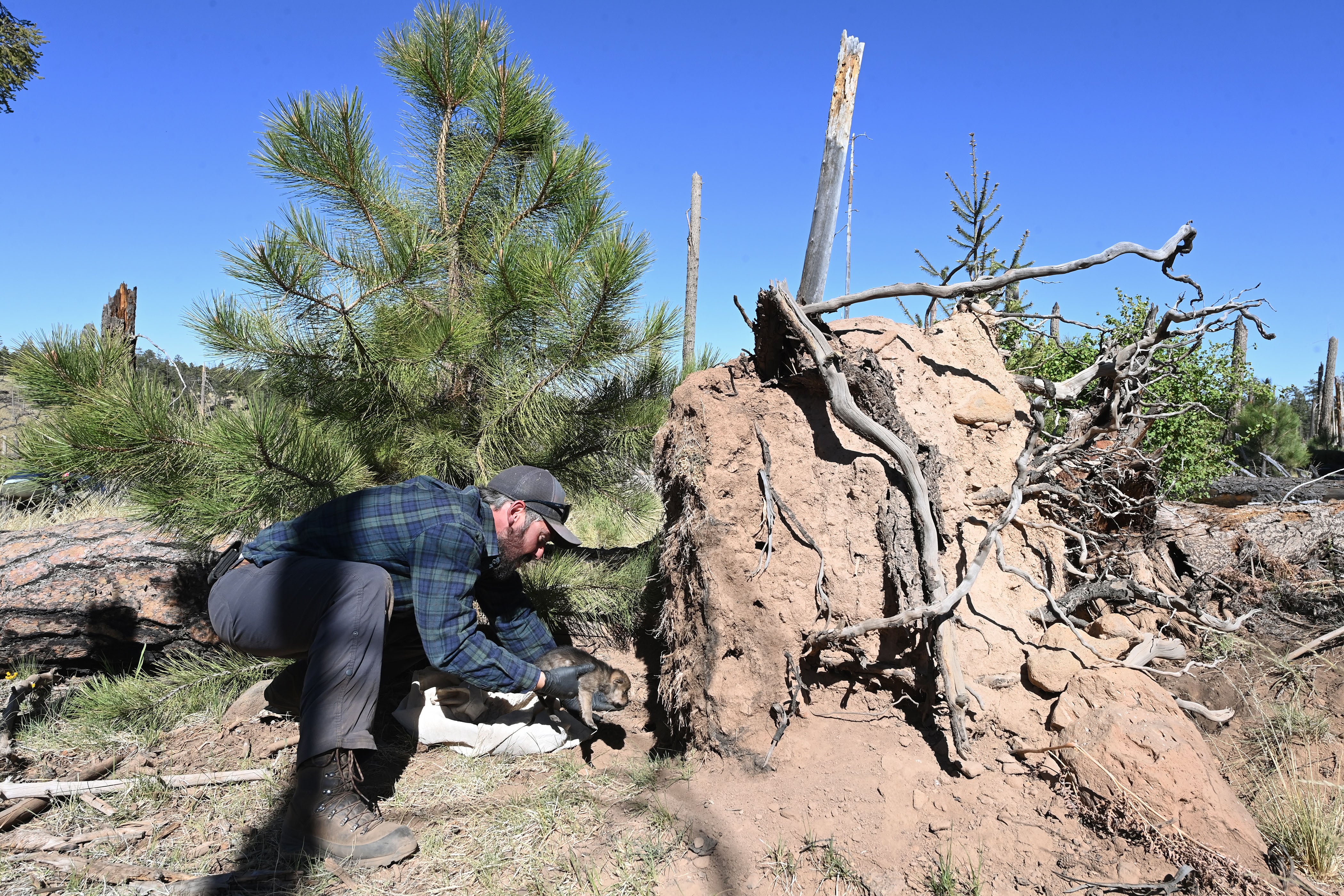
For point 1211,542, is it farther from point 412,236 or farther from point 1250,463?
point 1250,463

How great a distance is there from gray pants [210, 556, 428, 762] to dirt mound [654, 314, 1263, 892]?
1.19 metres

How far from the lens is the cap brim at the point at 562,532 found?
3025 millimetres

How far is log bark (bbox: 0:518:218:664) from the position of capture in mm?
3967

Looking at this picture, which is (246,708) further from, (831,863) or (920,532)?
(920,532)

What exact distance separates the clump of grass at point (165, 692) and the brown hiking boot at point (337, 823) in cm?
127

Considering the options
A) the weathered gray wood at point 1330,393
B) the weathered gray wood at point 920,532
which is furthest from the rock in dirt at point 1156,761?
the weathered gray wood at point 1330,393

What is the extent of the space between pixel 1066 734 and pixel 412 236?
3.61m

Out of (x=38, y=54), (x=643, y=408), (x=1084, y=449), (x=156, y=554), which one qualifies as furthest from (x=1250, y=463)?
(x=38, y=54)

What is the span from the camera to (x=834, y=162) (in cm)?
454

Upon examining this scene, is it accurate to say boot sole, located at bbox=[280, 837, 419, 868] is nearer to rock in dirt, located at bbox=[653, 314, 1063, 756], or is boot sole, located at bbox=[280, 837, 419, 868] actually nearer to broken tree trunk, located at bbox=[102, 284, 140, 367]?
rock in dirt, located at bbox=[653, 314, 1063, 756]

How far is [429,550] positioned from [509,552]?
1.18ft

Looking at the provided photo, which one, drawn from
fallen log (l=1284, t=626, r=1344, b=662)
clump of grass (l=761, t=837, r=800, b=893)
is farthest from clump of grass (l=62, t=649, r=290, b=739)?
fallen log (l=1284, t=626, r=1344, b=662)

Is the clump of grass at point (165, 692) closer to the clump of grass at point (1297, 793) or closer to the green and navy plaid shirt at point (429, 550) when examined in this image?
the green and navy plaid shirt at point (429, 550)

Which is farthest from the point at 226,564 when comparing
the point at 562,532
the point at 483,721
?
the point at 562,532
